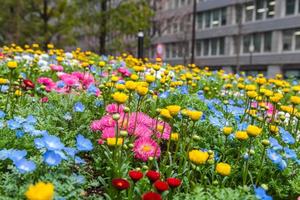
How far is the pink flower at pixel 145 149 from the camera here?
2537mm

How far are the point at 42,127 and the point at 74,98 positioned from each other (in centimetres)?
82

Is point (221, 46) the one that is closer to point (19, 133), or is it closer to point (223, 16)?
point (223, 16)

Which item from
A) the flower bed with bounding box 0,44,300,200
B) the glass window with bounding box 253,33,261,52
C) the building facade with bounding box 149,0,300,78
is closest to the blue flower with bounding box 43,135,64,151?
the flower bed with bounding box 0,44,300,200

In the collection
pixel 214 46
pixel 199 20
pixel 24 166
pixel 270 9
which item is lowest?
pixel 24 166

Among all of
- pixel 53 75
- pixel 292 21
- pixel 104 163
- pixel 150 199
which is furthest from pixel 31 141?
pixel 292 21

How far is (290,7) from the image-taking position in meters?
35.8

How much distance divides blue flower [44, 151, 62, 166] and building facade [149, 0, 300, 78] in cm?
2894

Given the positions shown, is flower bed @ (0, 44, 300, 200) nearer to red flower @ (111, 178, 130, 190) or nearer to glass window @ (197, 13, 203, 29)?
red flower @ (111, 178, 130, 190)

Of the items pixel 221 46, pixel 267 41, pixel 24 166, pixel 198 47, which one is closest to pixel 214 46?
pixel 221 46

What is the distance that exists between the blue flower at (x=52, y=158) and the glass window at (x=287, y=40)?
35.7 metres

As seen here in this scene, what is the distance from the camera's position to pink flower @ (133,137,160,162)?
8.32ft

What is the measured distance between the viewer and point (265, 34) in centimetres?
3766

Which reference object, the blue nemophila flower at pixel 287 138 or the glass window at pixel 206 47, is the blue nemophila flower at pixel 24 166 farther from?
the glass window at pixel 206 47

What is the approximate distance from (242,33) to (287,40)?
4.49m
